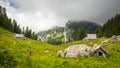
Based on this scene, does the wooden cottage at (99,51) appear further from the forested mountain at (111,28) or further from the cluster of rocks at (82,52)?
the forested mountain at (111,28)

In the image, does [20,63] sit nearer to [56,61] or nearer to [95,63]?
[56,61]

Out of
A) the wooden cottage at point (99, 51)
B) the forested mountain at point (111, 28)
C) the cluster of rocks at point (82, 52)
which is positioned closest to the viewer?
the cluster of rocks at point (82, 52)

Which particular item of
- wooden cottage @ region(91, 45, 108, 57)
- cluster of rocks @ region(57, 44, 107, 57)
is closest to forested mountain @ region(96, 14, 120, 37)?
wooden cottage @ region(91, 45, 108, 57)

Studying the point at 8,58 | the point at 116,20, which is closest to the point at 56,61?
the point at 8,58

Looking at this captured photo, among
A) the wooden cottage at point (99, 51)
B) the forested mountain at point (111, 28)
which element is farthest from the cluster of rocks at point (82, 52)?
the forested mountain at point (111, 28)

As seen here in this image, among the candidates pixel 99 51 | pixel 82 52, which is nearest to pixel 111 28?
pixel 99 51

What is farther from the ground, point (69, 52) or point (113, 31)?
point (113, 31)

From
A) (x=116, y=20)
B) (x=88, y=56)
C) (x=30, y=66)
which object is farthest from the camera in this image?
(x=116, y=20)

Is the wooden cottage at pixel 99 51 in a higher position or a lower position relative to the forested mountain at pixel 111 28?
lower

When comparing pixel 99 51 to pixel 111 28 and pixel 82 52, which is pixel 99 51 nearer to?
pixel 82 52

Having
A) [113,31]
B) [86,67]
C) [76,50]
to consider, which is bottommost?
[86,67]

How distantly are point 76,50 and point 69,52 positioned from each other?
2425mm

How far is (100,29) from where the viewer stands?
179m

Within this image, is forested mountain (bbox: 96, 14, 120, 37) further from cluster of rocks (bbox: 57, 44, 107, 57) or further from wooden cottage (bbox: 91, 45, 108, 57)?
cluster of rocks (bbox: 57, 44, 107, 57)
